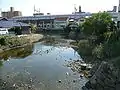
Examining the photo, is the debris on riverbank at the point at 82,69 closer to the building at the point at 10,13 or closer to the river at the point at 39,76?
the river at the point at 39,76

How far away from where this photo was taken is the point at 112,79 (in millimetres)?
15945

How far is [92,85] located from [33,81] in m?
4.86

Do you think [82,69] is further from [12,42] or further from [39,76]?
[12,42]

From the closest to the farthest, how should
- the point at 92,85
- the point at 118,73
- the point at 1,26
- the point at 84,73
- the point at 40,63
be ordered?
the point at 118,73 < the point at 92,85 < the point at 84,73 < the point at 40,63 < the point at 1,26

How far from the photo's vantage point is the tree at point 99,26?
35.4 metres

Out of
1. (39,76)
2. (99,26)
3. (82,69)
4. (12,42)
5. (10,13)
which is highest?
(10,13)

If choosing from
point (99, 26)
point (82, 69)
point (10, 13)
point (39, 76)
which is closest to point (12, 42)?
point (99, 26)

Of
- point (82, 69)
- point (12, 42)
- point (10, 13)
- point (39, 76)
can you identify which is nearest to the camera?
point (39, 76)

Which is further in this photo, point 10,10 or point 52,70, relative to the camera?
point 10,10

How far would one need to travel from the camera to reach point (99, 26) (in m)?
35.7

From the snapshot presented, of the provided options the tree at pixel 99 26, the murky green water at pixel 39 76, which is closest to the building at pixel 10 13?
the tree at pixel 99 26

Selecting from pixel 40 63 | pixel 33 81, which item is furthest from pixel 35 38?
pixel 33 81

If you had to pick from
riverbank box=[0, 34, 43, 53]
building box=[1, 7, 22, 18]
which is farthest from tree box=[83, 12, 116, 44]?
building box=[1, 7, 22, 18]

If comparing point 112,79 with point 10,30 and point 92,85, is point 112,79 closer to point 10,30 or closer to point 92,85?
point 92,85
